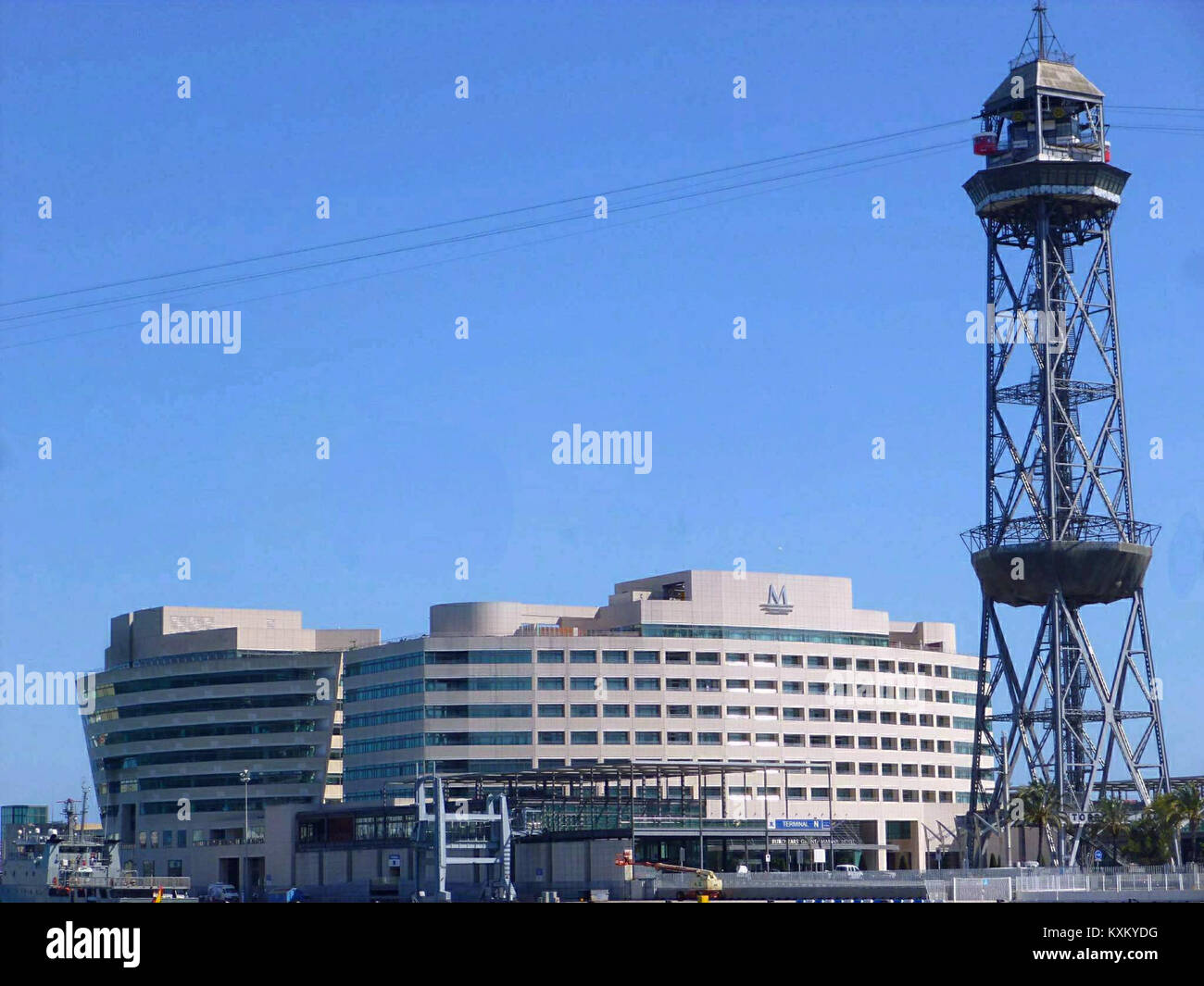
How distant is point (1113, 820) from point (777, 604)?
186ft

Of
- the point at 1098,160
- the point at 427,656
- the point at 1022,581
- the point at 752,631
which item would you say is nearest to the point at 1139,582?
the point at 1022,581

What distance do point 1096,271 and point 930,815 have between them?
6834 centimetres

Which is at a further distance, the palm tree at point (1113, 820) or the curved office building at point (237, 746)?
the curved office building at point (237, 746)

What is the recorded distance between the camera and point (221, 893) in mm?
169125

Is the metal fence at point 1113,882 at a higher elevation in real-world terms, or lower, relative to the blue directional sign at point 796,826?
lower

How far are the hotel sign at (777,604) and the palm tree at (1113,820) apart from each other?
169ft

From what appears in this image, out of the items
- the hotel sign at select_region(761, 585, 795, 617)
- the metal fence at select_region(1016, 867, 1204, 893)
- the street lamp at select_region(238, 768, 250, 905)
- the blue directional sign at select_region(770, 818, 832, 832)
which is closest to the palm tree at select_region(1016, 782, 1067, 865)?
the blue directional sign at select_region(770, 818, 832, 832)

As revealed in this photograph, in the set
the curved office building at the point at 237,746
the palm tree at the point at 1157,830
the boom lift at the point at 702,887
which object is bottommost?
the boom lift at the point at 702,887

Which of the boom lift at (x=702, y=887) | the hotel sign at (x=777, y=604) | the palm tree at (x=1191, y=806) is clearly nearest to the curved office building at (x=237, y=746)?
the hotel sign at (x=777, y=604)

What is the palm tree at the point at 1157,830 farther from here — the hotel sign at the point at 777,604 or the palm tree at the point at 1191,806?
the hotel sign at the point at 777,604

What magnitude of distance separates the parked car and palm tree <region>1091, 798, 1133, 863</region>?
267 feet

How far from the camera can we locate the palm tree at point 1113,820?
13888 cm
